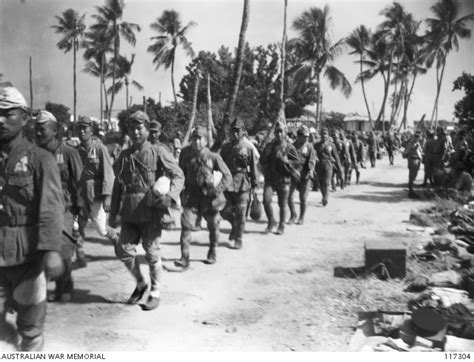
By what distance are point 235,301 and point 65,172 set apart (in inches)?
87.1

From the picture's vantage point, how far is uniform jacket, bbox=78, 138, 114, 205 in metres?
6.11

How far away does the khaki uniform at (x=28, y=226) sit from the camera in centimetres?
324

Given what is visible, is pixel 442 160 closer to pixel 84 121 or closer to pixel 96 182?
pixel 84 121

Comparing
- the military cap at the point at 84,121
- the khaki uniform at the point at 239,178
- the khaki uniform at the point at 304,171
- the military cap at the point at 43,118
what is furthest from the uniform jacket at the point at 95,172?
the khaki uniform at the point at 304,171

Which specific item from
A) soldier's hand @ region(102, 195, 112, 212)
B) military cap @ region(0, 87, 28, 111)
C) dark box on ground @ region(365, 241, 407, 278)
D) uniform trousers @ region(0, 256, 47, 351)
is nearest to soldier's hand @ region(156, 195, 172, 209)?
soldier's hand @ region(102, 195, 112, 212)

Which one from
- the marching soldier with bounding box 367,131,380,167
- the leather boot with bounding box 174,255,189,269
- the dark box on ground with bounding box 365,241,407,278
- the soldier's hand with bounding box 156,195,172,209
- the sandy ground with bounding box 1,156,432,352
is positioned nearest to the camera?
the sandy ground with bounding box 1,156,432,352

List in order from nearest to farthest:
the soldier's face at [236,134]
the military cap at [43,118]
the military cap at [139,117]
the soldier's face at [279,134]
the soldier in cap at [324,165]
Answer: the military cap at [139,117]
the military cap at [43,118]
the soldier's face at [236,134]
the soldier's face at [279,134]
the soldier in cap at [324,165]

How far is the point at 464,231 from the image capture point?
774 cm

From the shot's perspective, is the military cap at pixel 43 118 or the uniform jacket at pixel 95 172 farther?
the uniform jacket at pixel 95 172

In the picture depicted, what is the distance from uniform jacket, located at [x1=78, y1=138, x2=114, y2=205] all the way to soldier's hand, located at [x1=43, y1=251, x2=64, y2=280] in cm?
260

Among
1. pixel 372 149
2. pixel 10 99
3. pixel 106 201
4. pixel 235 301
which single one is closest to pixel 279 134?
pixel 106 201

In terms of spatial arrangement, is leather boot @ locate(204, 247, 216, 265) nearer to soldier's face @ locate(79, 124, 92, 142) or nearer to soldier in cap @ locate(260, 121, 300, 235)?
soldier's face @ locate(79, 124, 92, 142)

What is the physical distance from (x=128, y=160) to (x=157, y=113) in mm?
17296

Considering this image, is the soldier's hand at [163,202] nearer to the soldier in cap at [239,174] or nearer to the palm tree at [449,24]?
the soldier in cap at [239,174]
